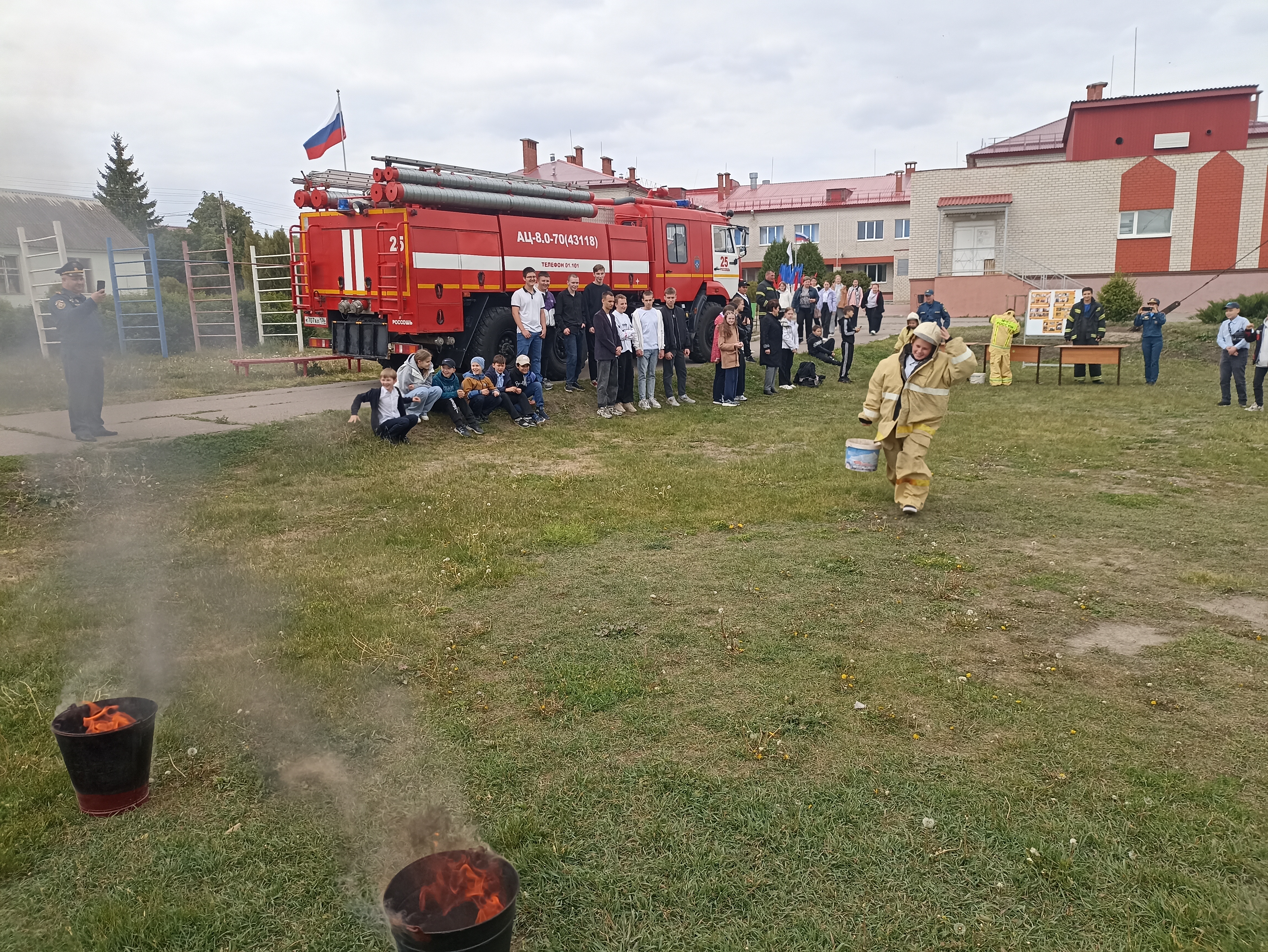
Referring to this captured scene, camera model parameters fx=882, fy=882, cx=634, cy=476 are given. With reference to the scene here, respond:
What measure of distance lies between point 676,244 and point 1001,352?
7.25m

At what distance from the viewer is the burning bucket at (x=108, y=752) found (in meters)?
3.42

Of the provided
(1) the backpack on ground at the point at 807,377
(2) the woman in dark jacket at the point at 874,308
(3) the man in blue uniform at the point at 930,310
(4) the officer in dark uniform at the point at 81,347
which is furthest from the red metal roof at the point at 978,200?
(4) the officer in dark uniform at the point at 81,347

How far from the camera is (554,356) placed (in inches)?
639

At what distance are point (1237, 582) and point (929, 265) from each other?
106 ft

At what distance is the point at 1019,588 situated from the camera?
6.30 meters

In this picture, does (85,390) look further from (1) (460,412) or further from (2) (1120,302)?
(2) (1120,302)

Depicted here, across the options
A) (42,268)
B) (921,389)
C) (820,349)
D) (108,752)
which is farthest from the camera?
(820,349)

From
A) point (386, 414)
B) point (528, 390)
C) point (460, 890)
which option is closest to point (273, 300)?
point (528, 390)

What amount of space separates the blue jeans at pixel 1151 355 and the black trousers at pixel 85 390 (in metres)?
18.3

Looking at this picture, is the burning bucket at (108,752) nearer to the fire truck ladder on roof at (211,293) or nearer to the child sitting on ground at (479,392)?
the child sitting on ground at (479,392)

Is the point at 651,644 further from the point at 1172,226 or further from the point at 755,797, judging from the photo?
the point at 1172,226

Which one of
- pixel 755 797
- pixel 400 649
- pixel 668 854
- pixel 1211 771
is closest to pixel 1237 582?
pixel 1211 771

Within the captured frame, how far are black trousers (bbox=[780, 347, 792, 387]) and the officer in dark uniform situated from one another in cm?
1149

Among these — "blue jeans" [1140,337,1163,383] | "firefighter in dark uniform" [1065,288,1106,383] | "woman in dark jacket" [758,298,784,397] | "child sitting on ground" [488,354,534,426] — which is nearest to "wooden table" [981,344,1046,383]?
"firefighter in dark uniform" [1065,288,1106,383]
